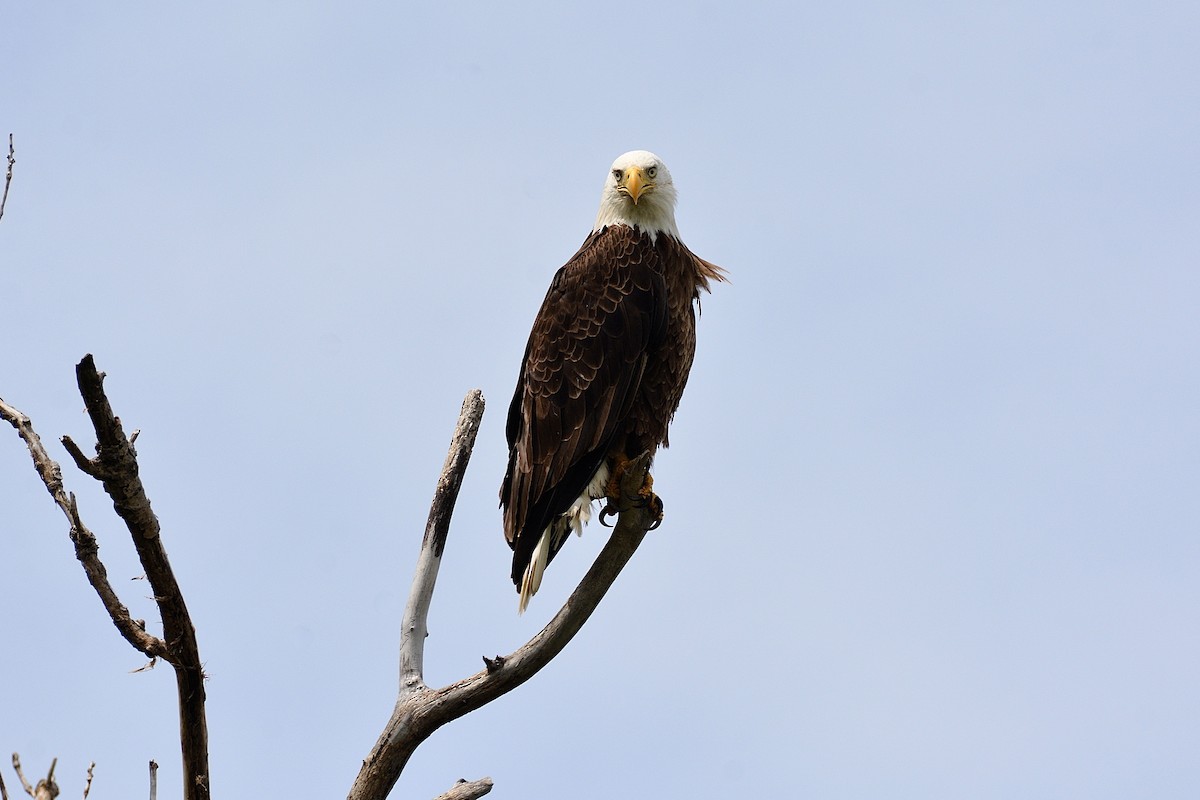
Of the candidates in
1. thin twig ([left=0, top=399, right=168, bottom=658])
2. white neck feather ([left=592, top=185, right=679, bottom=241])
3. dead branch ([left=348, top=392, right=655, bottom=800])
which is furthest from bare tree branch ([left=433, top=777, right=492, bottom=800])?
white neck feather ([left=592, top=185, right=679, bottom=241])

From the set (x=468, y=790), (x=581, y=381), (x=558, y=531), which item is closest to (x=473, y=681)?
(x=468, y=790)

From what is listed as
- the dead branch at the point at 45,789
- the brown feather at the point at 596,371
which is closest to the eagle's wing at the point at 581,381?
the brown feather at the point at 596,371

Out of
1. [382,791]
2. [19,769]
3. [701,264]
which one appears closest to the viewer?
[19,769]

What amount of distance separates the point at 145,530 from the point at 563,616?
1597mm

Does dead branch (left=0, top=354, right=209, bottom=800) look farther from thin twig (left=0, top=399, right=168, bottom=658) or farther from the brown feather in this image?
the brown feather

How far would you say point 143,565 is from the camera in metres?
4.50

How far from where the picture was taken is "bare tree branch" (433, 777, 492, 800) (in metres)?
4.91

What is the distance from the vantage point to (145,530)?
443 centimetres

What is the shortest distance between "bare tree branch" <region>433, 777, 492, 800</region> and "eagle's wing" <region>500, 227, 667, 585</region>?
4.38 feet

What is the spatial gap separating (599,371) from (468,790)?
209 cm

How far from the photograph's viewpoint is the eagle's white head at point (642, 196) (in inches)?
255

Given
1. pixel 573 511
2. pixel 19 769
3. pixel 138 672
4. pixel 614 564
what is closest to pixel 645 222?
pixel 573 511

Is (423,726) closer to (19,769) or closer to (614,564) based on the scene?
(614,564)

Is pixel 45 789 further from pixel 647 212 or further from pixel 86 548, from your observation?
pixel 647 212
